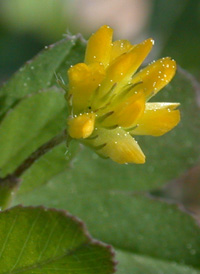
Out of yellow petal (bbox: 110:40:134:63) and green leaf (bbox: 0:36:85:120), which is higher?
yellow petal (bbox: 110:40:134:63)

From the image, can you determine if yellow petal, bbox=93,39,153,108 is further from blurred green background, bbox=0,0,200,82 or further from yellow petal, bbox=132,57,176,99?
blurred green background, bbox=0,0,200,82

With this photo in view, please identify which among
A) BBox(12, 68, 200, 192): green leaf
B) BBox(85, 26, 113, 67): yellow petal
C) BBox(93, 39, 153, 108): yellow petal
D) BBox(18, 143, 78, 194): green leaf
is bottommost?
BBox(12, 68, 200, 192): green leaf

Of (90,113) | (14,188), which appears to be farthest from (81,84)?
(14,188)

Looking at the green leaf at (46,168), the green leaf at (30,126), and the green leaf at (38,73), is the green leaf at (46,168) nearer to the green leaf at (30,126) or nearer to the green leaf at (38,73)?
the green leaf at (30,126)

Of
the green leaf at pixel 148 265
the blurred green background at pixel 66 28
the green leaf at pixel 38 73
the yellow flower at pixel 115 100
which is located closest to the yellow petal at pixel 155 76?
the yellow flower at pixel 115 100

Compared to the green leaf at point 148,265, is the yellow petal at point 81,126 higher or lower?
higher

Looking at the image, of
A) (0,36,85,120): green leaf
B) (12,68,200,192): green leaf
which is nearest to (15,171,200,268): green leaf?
(12,68,200,192): green leaf
